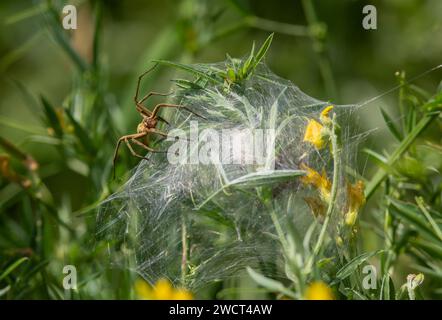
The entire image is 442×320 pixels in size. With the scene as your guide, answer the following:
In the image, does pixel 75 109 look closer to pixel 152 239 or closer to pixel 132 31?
pixel 152 239

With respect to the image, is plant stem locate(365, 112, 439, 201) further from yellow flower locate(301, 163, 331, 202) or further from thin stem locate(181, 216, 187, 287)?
thin stem locate(181, 216, 187, 287)

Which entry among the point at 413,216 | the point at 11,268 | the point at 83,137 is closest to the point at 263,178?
the point at 413,216

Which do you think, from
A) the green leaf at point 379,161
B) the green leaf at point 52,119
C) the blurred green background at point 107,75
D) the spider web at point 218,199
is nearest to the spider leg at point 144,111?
the spider web at point 218,199

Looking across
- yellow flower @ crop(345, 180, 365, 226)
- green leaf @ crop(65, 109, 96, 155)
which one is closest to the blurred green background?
green leaf @ crop(65, 109, 96, 155)

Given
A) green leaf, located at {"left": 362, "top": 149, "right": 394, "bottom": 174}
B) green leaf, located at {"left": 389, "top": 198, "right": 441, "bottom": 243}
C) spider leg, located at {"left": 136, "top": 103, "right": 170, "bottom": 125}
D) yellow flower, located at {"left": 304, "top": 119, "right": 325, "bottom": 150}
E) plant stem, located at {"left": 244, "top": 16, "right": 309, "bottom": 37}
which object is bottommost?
green leaf, located at {"left": 389, "top": 198, "right": 441, "bottom": 243}

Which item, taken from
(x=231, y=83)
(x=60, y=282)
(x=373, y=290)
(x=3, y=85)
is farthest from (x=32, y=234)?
(x=3, y=85)

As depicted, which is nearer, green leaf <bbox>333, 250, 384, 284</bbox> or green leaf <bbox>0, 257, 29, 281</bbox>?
green leaf <bbox>333, 250, 384, 284</bbox>

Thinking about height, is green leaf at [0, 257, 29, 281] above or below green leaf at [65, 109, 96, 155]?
below
